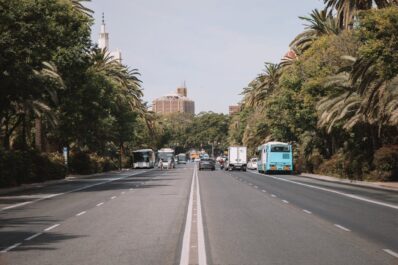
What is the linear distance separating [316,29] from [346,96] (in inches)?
949

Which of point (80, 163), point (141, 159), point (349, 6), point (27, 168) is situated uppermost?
point (349, 6)

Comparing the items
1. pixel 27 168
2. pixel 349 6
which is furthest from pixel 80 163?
pixel 349 6

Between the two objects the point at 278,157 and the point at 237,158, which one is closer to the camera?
the point at 278,157

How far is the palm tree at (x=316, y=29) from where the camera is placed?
63.6m

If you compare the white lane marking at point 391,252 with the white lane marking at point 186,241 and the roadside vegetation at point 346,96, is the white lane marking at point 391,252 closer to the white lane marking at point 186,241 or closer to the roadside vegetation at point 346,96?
the white lane marking at point 186,241

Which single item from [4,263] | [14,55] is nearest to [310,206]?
[4,263]

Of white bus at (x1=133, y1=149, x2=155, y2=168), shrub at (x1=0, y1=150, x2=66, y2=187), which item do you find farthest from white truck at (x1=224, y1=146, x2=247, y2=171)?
shrub at (x1=0, y1=150, x2=66, y2=187)

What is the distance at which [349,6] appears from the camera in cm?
5178

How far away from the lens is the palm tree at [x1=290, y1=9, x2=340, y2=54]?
6359cm

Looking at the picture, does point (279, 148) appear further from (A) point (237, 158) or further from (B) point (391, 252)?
(B) point (391, 252)

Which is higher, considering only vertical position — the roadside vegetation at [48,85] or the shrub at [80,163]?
the roadside vegetation at [48,85]

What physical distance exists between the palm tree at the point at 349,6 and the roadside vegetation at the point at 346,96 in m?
0.07

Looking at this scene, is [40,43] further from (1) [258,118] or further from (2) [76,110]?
(1) [258,118]

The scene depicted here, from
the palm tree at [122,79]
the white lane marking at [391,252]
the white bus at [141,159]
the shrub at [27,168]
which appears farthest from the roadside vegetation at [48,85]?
the white bus at [141,159]
